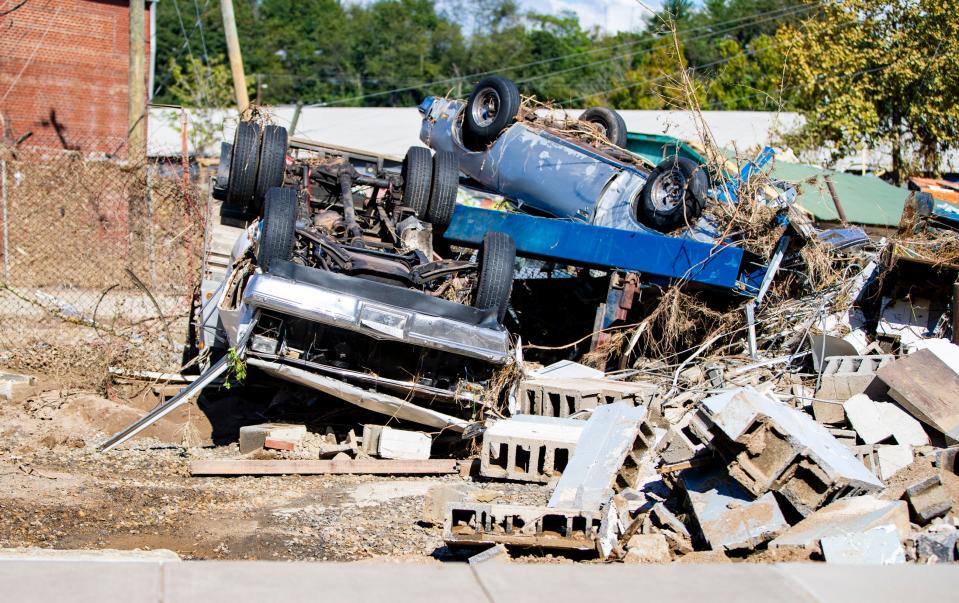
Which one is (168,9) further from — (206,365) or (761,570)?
(761,570)

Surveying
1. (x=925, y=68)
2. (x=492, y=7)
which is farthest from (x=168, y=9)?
Result: (x=925, y=68)

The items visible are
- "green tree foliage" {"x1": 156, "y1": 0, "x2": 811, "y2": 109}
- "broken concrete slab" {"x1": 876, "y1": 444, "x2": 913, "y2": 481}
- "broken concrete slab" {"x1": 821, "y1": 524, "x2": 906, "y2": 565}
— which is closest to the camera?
"broken concrete slab" {"x1": 821, "y1": 524, "x2": 906, "y2": 565}

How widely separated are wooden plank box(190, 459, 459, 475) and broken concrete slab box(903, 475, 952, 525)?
311 centimetres

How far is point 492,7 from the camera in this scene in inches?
2908

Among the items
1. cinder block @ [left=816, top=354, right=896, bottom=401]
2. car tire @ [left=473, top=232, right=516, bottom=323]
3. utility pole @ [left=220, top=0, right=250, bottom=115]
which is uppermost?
utility pole @ [left=220, top=0, right=250, bottom=115]

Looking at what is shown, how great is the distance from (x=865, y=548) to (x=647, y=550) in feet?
3.62

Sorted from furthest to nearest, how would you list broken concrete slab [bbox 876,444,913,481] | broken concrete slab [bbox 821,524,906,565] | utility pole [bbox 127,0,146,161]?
utility pole [bbox 127,0,146,161] < broken concrete slab [bbox 876,444,913,481] < broken concrete slab [bbox 821,524,906,565]

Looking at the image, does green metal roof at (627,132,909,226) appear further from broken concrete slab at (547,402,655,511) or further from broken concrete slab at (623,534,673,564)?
broken concrete slab at (623,534,673,564)

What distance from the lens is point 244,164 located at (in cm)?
899

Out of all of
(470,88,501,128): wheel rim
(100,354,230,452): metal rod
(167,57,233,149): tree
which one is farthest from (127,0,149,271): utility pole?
(167,57,233,149): tree

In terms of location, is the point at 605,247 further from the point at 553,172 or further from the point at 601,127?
the point at 601,127

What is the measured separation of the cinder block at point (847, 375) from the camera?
Result: 24.3ft

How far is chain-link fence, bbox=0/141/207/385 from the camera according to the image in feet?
30.4

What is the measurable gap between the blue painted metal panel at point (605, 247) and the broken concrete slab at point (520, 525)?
431cm
